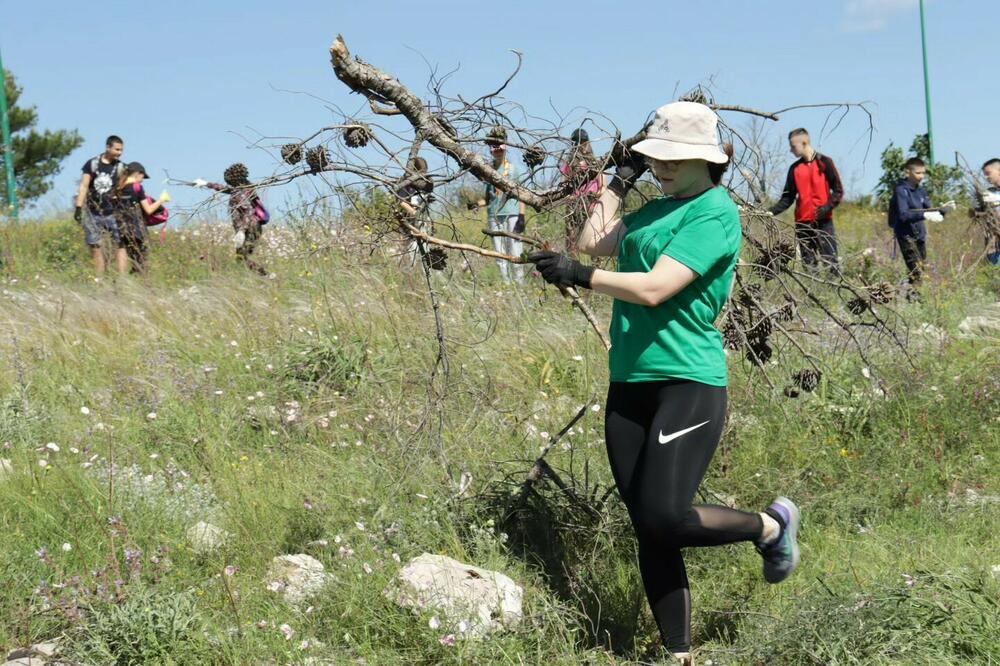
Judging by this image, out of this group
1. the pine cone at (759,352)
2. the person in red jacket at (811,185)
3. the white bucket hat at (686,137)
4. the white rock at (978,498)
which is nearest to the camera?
the white bucket hat at (686,137)

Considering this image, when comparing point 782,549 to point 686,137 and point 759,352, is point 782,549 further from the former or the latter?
point 686,137

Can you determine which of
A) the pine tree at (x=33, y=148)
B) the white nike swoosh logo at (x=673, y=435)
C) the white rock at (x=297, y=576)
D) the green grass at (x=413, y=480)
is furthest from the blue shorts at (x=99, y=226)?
the pine tree at (x=33, y=148)

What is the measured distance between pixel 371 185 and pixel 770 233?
167 cm

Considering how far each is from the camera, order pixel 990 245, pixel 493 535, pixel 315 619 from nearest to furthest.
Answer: pixel 315 619
pixel 493 535
pixel 990 245

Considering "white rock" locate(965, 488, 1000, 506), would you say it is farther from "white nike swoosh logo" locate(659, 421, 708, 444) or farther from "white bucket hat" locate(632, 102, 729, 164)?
"white bucket hat" locate(632, 102, 729, 164)

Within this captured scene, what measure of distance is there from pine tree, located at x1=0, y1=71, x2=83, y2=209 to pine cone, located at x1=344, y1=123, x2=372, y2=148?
33.0m

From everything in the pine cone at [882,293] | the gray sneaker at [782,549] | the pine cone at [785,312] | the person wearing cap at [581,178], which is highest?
the person wearing cap at [581,178]

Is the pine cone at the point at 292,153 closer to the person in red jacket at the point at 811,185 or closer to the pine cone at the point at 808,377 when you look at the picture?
the pine cone at the point at 808,377

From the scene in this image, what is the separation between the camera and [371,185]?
12.9 feet

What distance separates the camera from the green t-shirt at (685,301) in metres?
3.30

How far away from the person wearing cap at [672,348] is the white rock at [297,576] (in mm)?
1252

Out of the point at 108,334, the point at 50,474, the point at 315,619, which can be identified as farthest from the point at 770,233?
the point at 108,334

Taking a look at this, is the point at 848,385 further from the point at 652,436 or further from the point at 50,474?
the point at 50,474

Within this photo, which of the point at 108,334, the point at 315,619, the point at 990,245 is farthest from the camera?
the point at 990,245
